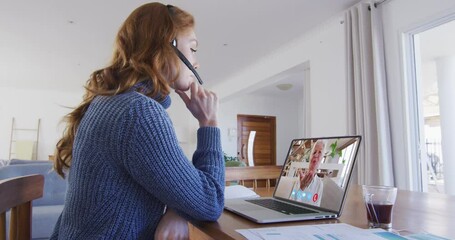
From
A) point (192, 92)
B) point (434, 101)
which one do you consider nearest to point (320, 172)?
point (192, 92)

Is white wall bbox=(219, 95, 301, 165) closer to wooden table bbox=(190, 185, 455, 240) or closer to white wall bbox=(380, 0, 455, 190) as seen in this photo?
white wall bbox=(380, 0, 455, 190)

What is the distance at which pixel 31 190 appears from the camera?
77cm

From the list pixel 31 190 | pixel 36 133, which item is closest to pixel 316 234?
pixel 31 190

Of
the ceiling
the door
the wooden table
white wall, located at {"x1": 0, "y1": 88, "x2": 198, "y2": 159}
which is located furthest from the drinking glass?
the door

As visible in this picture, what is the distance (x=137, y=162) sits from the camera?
0.62m

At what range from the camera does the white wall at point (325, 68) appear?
11.1ft

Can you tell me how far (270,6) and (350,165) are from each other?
265 cm

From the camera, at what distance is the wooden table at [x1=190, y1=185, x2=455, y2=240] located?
667 millimetres

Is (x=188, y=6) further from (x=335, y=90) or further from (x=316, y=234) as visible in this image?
(x=316, y=234)

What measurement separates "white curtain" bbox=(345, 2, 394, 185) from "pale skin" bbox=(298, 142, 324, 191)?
2106mm

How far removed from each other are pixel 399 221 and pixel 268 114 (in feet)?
24.2

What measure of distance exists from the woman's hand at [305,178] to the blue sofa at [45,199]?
209 cm

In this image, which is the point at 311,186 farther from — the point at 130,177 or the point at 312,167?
the point at 130,177

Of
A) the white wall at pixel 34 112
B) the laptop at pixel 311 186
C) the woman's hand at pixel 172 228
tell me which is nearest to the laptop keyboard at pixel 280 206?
the laptop at pixel 311 186
